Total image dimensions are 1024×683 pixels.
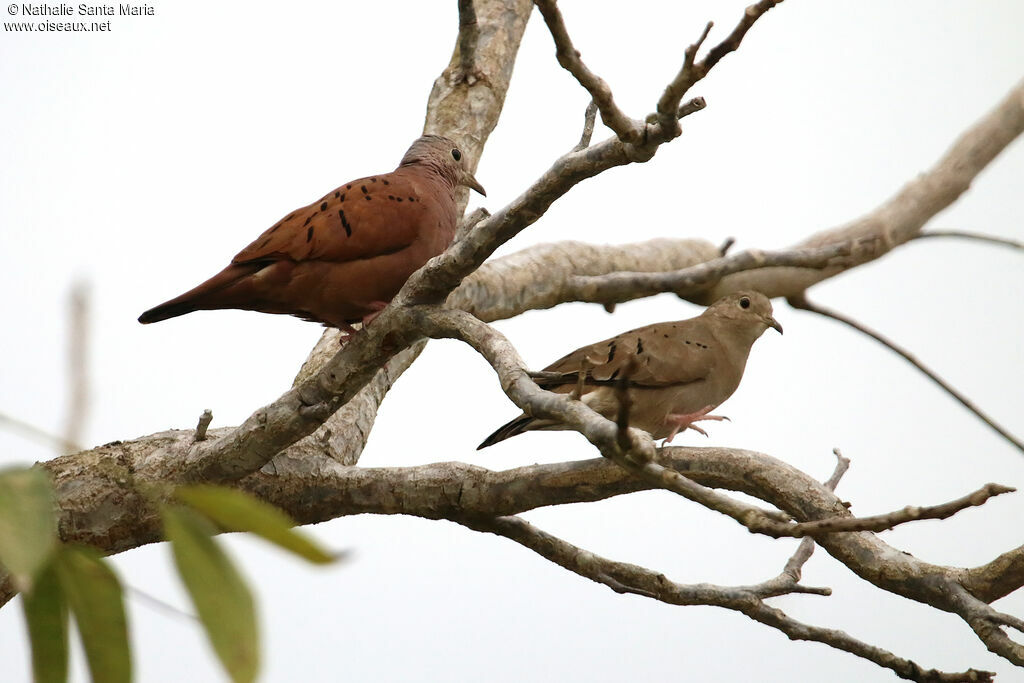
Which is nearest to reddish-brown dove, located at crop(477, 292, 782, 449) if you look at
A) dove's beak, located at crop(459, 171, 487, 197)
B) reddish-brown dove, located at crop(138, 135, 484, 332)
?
reddish-brown dove, located at crop(138, 135, 484, 332)

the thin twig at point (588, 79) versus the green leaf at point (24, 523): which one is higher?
the thin twig at point (588, 79)

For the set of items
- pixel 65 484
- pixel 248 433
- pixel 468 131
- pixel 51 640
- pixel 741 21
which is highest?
pixel 468 131

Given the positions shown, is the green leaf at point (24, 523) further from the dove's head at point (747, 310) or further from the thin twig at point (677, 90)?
the dove's head at point (747, 310)

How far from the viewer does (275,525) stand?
108 cm

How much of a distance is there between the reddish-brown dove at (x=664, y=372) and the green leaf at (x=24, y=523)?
261cm

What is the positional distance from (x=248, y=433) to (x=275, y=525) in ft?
7.96

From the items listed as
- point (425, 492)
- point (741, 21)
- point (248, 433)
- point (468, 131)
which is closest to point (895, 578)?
point (425, 492)

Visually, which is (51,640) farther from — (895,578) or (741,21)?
(895,578)

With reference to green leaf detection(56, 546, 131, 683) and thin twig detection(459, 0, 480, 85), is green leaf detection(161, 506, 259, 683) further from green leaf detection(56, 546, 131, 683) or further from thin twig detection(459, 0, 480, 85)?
thin twig detection(459, 0, 480, 85)

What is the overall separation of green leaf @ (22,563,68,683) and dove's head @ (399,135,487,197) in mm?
3341

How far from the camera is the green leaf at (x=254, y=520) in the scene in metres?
1.05

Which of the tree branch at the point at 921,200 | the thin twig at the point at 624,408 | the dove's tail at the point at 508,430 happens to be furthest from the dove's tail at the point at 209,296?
the tree branch at the point at 921,200

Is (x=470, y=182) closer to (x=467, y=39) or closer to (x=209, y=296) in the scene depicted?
(x=467, y=39)

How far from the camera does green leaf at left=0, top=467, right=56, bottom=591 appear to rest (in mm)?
981
